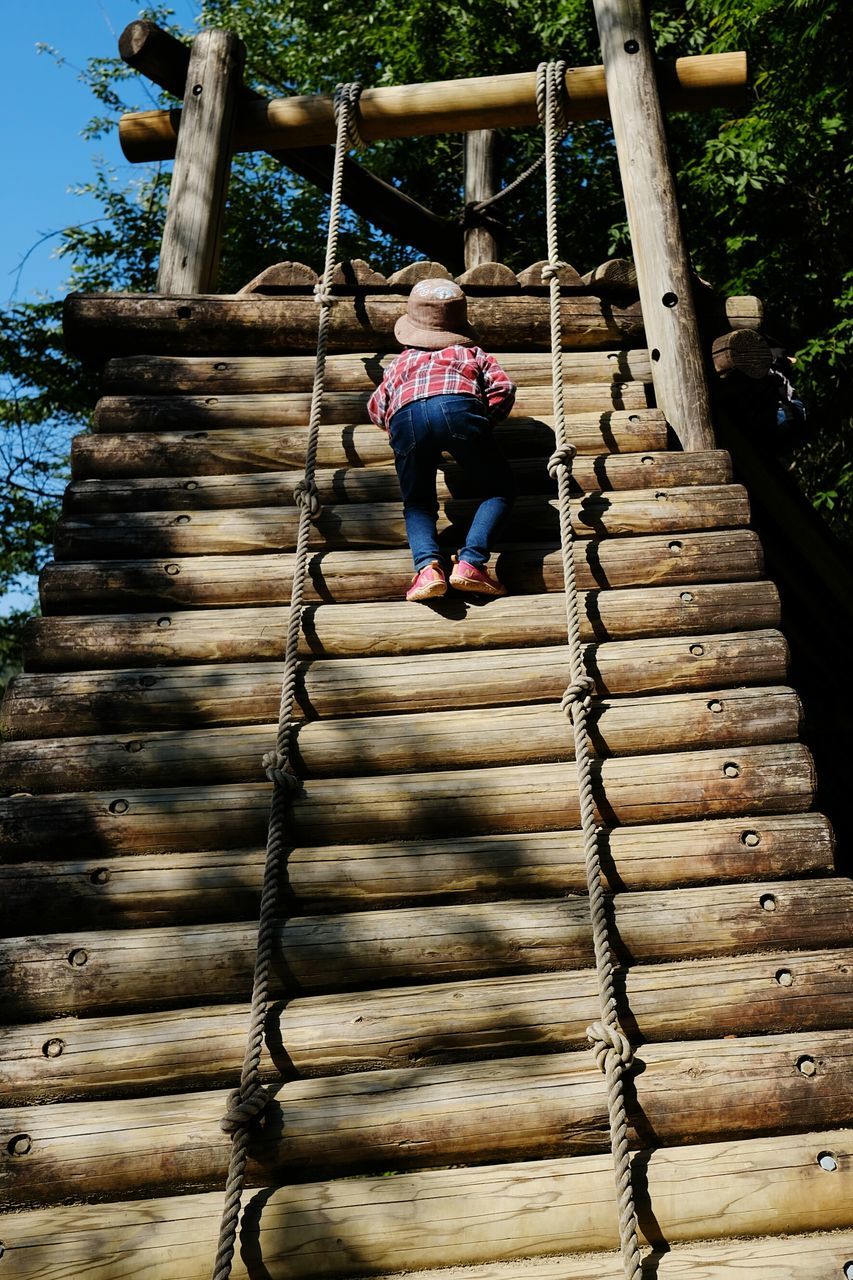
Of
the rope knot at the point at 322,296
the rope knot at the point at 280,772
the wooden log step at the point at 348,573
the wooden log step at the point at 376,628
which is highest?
the rope knot at the point at 322,296

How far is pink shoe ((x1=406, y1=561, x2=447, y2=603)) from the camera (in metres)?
3.53

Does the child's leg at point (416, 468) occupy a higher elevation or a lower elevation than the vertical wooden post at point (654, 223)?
lower

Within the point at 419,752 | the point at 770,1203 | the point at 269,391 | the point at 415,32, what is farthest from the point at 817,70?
the point at 770,1203

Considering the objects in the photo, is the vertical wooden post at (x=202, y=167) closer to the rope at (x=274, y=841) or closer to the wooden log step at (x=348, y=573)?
the rope at (x=274, y=841)

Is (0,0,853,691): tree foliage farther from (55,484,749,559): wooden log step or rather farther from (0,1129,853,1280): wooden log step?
(0,1129,853,1280): wooden log step

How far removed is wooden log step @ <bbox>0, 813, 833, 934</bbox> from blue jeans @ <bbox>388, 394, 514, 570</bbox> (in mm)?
1316

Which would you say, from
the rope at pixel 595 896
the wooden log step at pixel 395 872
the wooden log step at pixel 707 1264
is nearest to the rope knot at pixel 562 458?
the rope at pixel 595 896

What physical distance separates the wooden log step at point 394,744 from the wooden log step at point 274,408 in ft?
5.46

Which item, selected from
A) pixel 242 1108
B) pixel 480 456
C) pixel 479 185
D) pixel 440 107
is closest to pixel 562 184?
pixel 479 185

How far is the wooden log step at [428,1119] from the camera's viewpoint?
2355 millimetres

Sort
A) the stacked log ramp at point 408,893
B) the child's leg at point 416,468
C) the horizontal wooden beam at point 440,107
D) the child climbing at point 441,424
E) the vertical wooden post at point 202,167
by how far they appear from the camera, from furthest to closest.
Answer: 1. the horizontal wooden beam at point 440,107
2. the vertical wooden post at point 202,167
3. the child's leg at point 416,468
4. the child climbing at point 441,424
5. the stacked log ramp at point 408,893

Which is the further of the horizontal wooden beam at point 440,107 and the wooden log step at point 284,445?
the horizontal wooden beam at point 440,107

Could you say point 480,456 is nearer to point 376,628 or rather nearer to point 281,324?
point 376,628

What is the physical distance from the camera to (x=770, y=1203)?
230 centimetres
